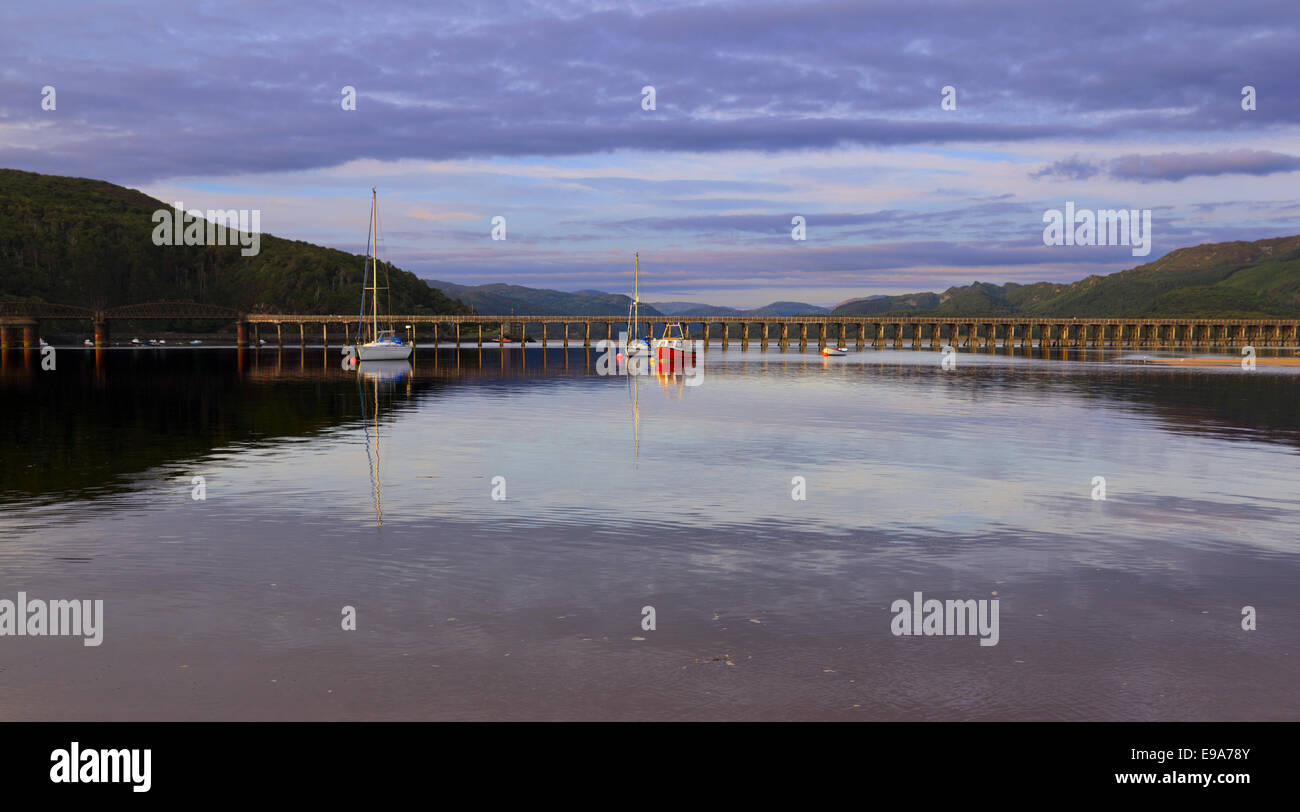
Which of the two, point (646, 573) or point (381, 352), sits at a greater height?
point (381, 352)

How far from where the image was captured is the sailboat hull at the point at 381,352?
139875 mm

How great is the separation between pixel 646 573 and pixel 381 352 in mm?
129622

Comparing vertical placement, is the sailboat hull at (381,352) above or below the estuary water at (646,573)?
above

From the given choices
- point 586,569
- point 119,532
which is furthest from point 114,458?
point 586,569

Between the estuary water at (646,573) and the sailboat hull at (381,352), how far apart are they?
96.8 metres

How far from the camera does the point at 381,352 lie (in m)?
142

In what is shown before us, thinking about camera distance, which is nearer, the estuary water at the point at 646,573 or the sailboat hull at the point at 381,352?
the estuary water at the point at 646,573

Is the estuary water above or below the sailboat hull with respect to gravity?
below

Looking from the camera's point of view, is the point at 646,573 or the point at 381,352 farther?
the point at 381,352

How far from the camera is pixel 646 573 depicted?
1811cm

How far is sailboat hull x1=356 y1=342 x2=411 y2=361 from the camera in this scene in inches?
5507

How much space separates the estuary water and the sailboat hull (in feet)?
318

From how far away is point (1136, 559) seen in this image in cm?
1964
